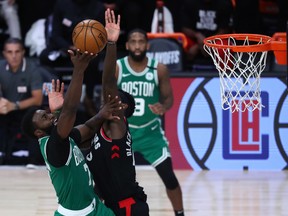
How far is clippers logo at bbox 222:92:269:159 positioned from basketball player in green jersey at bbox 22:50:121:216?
16.1ft

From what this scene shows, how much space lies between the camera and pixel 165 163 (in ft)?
26.6

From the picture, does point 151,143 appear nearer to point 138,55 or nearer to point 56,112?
point 138,55

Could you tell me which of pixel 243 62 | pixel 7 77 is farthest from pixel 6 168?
pixel 243 62

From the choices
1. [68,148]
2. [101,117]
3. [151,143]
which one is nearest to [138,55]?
[151,143]

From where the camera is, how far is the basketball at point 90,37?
18.0 feet

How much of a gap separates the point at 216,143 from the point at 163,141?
Answer: 2.25 m

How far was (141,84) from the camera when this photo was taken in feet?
29.2

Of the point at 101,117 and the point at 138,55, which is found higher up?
the point at 138,55

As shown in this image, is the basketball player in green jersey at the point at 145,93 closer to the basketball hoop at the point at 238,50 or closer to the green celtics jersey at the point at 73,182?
the basketball hoop at the point at 238,50

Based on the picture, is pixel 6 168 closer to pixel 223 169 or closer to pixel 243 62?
pixel 223 169

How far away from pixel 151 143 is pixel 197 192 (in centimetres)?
132

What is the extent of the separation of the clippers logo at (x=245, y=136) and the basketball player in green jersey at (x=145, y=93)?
5.42 ft

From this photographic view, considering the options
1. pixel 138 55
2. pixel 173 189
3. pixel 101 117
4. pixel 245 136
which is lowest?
pixel 173 189

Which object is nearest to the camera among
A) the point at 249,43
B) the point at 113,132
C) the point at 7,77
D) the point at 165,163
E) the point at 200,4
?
the point at 113,132
